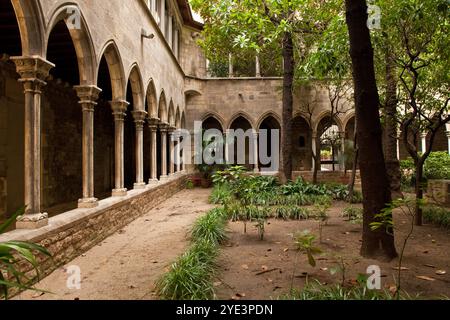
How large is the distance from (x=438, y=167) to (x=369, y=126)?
10851mm

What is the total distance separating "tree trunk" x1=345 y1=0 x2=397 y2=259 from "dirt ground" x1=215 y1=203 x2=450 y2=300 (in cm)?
37

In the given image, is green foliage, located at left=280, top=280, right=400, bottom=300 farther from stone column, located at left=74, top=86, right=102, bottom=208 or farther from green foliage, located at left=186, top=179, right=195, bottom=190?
green foliage, located at left=186, top=179, right=195, bottom=190

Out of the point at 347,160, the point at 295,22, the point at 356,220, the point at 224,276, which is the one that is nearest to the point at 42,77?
the point at 224,276

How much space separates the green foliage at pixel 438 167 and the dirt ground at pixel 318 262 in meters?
7.39

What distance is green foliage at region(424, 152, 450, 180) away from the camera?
464 inches

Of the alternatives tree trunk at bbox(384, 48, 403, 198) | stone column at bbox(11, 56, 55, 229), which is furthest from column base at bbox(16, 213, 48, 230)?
tree trunk at bbox(384, 48, 403, 198)

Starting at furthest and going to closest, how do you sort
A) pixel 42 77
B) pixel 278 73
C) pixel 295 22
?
pixel 278 73 → pixel 295 22 → pixel 42 77

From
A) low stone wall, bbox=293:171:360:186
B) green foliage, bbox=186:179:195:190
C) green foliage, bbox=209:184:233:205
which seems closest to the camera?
green foliage, bbox=209:184:233:205

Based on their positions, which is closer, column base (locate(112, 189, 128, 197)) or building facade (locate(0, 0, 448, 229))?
building facade (locate(0, 0, 448, 229))

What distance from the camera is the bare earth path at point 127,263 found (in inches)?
126

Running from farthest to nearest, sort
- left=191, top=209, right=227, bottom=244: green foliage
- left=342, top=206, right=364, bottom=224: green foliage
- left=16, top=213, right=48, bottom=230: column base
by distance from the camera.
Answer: left=342, top=206, right=364, bottom=224: green foliage
left=191, top=209, right=227, bottom=244: green foliage
left=16, top=213, right=48, bottom=230: column base

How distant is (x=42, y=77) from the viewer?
379cm

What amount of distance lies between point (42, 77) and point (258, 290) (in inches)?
134
